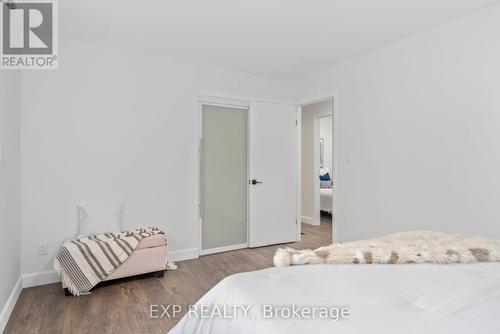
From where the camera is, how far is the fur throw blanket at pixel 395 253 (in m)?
1.33

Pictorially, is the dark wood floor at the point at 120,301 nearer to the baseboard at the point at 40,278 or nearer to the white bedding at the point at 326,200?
the baseboard at the point at 40,278

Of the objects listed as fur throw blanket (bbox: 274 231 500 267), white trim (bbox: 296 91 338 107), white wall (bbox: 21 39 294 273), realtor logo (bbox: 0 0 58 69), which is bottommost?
fur throw blanket (bbox: 274 231 500 267)

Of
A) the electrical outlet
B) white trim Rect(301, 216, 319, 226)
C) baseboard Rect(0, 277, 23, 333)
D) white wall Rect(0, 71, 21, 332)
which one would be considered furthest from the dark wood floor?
white trim Rect(301, 216, 319, 226)

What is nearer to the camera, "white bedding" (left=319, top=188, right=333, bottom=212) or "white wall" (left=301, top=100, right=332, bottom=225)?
"white wall" (left=301, top=100, right=332, bottom=225)

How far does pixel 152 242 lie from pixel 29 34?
7.40 feet

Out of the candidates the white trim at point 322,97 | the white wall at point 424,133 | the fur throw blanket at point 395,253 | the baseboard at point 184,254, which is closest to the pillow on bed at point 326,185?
the white trim at point 322,97

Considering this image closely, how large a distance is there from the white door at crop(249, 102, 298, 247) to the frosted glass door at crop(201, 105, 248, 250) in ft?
0.43

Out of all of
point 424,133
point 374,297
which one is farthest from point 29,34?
point 424,133

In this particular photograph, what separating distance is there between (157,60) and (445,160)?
3.22 m

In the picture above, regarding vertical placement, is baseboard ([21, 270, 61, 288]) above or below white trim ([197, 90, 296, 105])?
below

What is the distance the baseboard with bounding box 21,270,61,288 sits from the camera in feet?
9.43

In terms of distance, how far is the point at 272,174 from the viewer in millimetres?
4398

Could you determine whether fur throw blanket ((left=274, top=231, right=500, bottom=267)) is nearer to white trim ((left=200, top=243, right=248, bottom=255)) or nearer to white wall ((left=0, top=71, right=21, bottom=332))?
white wall ((left=0, top=71, right=21, bottom=332))

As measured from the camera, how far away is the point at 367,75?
3.39 m
